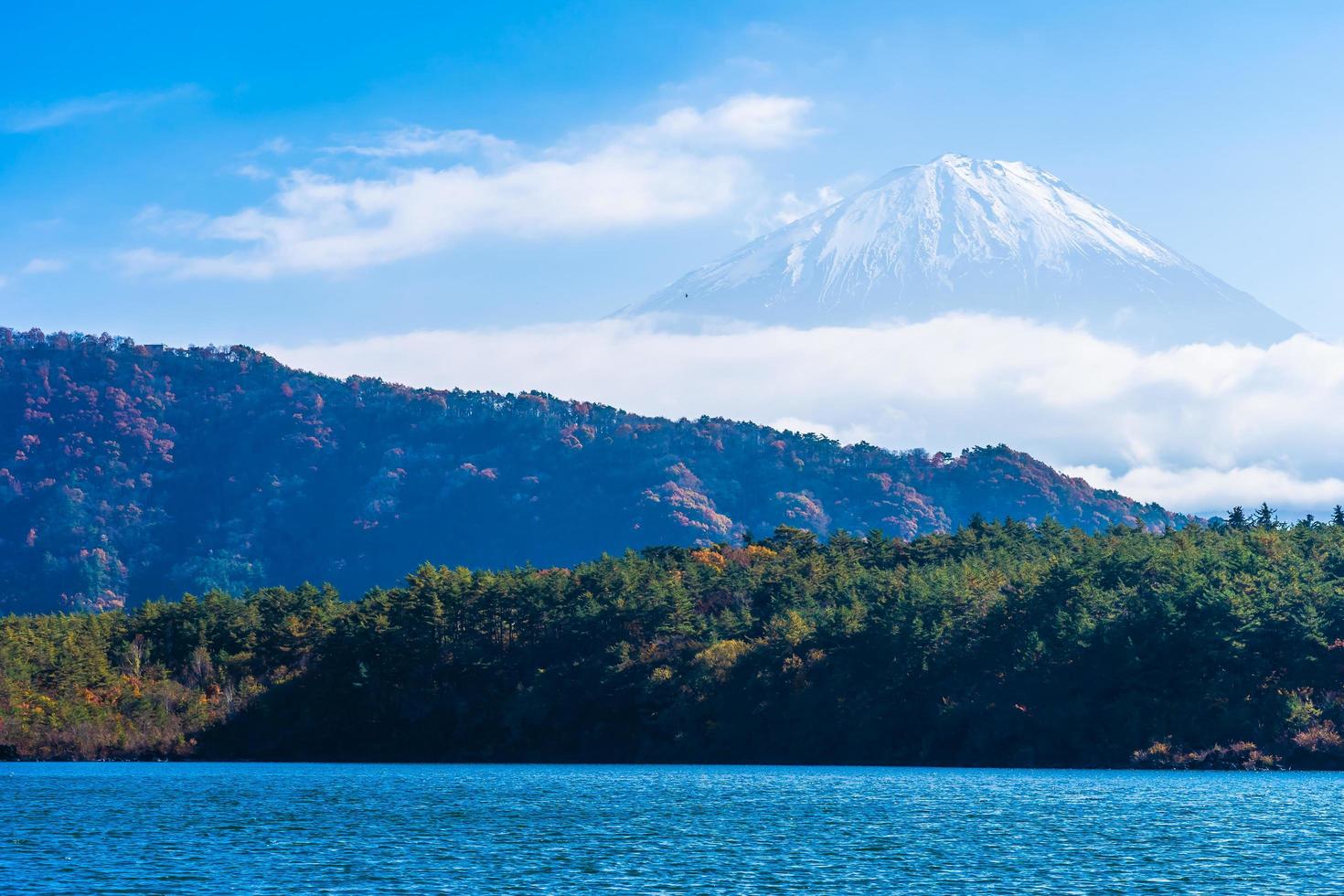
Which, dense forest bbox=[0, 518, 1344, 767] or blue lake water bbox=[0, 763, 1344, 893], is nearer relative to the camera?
blue lake water bbox=[0, 763, 1344, 893]

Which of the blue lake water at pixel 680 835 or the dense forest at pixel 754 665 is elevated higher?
the dense forest at pixel 754 665

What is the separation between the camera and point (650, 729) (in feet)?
391

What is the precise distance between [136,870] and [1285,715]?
72332 millimetres

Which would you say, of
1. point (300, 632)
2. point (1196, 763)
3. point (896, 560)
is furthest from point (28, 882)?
point (896, 560)

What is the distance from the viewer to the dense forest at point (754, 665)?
329 feet

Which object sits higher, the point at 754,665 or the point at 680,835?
the point at 754,665

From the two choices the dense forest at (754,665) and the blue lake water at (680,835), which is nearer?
the blue lake water at (680,835)

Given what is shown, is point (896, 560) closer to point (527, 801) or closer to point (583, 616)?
point (583, 616)

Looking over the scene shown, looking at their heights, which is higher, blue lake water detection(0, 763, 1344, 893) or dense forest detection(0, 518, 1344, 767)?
dense forest detection(0, 518, 1344, 767)

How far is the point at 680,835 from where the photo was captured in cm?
5769

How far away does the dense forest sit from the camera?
100 meters

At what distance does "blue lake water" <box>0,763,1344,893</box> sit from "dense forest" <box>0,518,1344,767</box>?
35.4 feet

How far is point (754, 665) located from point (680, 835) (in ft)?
199

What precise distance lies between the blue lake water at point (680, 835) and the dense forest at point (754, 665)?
1079 centimetres
